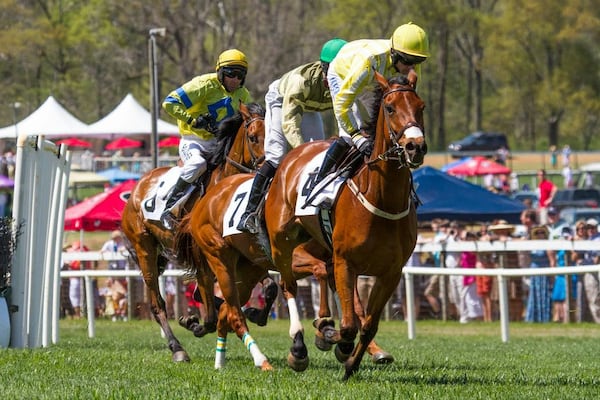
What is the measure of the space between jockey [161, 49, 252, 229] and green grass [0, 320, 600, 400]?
1613 millimetres

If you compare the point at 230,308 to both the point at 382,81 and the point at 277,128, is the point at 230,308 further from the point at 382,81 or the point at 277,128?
the point at 382,81

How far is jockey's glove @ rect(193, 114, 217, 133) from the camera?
1108 cm

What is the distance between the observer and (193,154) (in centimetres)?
1106

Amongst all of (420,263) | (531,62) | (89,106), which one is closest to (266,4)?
(89,106)

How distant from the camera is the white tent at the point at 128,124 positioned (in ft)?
101

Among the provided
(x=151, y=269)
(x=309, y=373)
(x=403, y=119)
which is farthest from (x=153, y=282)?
(x=403, y=119)

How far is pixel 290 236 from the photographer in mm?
8688

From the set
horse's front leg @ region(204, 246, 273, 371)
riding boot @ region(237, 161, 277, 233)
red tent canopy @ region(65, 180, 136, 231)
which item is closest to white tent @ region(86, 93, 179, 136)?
red tent canopy @ region(65, 180, 136, 231)

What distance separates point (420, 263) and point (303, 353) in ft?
33.9

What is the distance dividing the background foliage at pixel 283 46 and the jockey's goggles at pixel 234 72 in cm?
3459

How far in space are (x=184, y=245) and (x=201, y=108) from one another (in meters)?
1.44

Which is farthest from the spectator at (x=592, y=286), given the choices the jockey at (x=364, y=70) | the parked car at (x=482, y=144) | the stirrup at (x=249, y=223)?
the parked car at (x=482, y=144)

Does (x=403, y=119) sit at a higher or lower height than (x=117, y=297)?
higher

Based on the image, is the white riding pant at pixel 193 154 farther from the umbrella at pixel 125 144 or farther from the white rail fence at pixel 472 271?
the umbrella at pixel 125 144
